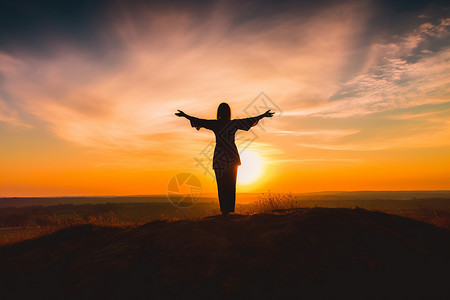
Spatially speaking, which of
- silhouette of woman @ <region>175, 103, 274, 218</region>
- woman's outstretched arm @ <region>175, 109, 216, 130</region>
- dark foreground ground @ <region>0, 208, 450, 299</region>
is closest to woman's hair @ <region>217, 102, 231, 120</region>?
silhouette of woman @ <region>175, 103, 274, 218</region>

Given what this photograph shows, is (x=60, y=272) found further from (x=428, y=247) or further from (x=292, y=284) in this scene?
(x=428, y=247)

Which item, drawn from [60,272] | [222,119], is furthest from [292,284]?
[222,119]

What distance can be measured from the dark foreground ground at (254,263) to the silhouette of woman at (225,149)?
186 cm

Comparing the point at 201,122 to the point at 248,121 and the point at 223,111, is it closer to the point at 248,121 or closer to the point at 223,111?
the point at 223,111

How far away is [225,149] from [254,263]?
14.5 ft

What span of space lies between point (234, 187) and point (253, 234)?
8.79ft

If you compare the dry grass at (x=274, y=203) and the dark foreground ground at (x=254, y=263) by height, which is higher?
the dry grass at (x=274, y=203)

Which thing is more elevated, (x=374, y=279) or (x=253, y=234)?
(x=253, y=234)

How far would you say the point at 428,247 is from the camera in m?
4.93

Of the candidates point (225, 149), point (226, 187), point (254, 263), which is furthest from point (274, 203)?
point (254, 263)

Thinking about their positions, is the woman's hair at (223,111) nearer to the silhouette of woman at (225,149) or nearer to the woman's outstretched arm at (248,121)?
the silhouette of woman at (225,149)

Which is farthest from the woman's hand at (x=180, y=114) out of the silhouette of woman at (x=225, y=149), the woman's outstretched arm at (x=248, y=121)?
the woman's outstretched arm at (x=248, y=121)

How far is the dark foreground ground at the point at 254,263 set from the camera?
13.1 ft

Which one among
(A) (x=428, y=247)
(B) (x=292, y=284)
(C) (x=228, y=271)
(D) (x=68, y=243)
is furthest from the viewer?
(D) (x=68, y=243)
